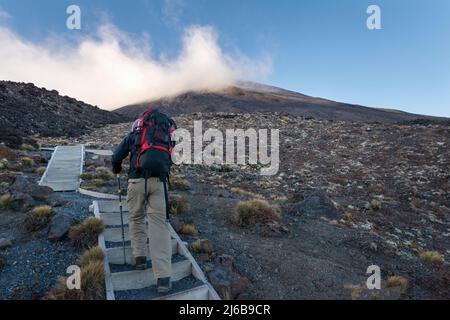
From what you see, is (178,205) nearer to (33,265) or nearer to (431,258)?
(33,265)

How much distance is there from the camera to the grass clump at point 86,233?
583 centimetres

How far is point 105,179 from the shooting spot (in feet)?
38.9

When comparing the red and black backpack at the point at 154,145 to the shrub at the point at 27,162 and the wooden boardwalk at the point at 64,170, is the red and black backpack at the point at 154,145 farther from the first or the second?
the shrub at the point at 27,162

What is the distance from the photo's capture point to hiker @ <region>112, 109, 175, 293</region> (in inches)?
185

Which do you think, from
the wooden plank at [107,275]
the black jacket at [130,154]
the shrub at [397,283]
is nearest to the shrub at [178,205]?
the wooden plank at [107,275]

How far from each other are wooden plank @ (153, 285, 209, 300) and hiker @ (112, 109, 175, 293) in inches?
5.9

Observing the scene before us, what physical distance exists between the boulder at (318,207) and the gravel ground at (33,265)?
654 centimetres

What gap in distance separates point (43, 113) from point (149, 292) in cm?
3387

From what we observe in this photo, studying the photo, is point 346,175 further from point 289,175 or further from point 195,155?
point 195,155

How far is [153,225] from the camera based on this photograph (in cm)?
477

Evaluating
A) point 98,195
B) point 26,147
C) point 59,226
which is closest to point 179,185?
point 98,195
